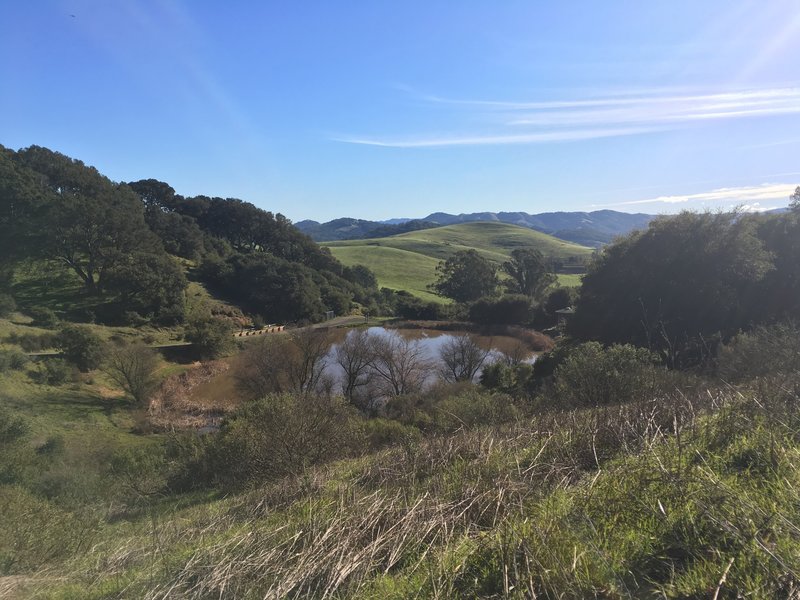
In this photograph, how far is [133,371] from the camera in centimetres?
2542

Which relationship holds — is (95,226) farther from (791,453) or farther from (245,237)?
(791,453)

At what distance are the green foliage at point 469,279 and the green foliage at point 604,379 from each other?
52.0 m

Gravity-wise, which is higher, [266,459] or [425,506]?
[425,506]

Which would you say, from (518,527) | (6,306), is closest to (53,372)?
(6,306)

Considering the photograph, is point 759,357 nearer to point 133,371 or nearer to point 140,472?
point 140,472

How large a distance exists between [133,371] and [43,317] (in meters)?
14.4

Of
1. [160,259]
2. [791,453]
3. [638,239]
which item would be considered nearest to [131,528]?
[791,453]

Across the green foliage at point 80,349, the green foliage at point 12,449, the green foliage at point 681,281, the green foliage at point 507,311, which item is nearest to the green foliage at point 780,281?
the green foliage at point 681,281

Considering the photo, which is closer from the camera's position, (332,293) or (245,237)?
(332,293)

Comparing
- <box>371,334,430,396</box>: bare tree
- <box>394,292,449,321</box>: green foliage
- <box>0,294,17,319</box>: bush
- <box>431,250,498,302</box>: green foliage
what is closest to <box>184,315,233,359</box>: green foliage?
<box>0,294,17,319</box>: bush

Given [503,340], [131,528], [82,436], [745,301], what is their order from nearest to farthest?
[131,528]
[82,436]
[745,301]
[503,340]

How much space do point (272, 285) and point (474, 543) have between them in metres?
52.9

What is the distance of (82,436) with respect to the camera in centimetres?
1922

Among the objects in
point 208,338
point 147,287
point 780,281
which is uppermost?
point 147,287
